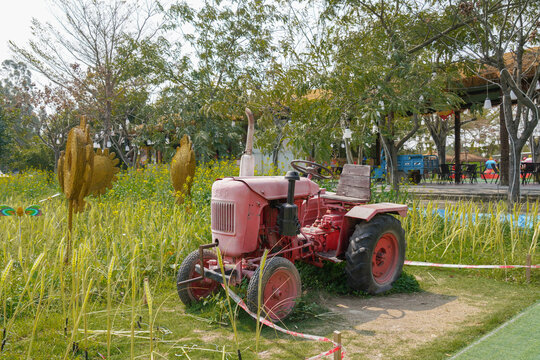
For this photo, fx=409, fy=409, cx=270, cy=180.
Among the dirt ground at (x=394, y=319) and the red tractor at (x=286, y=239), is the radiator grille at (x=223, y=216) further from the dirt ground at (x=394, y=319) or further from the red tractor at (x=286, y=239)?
the dirt ground at (x=394, y=319)

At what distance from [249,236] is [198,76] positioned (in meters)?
13.3

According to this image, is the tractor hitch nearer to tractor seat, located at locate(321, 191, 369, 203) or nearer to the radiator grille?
the radiator grille

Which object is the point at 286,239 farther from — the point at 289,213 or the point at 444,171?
the point at 444,171

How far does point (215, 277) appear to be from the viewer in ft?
10.1

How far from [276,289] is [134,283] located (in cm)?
112

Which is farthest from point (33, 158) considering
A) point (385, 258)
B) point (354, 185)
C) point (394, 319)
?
point (394, 319)

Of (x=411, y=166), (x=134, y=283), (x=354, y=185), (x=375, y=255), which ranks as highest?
(x=411, y=166)

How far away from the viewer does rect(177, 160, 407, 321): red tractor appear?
3.17 m

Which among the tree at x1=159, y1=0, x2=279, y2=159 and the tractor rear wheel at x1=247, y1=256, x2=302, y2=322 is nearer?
the tractor rear wheel at x1=247, y1=256, x2=302, y2=322

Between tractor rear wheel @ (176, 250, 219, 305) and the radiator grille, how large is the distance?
0.94ft

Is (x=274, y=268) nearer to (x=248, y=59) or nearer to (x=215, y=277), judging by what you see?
(x=215, y=277)

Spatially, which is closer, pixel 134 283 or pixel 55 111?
pixel 134 283

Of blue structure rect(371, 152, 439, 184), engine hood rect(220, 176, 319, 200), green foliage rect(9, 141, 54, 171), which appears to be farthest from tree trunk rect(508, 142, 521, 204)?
green foliage rect(9, 141, 54, 171)

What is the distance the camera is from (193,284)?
347 cm
